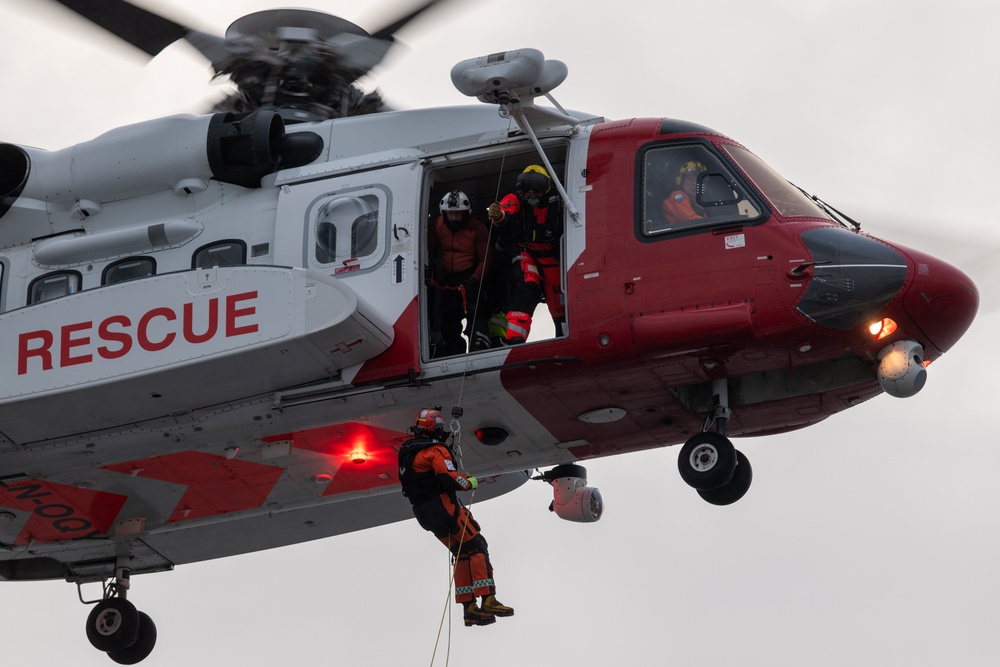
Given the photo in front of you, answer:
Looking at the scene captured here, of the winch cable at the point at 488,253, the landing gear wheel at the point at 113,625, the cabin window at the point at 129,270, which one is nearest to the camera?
the winch cable at the point at 488,253

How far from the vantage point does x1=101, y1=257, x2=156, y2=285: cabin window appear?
15.9 meters

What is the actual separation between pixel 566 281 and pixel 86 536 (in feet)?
20.3

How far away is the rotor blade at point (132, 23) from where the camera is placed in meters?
16.5

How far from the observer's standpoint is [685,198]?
47.8ft

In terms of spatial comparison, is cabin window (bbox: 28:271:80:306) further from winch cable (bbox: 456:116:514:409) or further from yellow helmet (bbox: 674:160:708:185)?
yellow helmet (bbox: 674:160:708:185)

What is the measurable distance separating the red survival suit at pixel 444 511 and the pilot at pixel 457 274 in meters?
1.19

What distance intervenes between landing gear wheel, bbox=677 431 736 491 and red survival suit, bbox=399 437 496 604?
5.88 ft

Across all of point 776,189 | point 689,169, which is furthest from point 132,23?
point 776,189

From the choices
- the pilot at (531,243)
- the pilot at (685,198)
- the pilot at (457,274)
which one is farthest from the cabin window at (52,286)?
the pilot at (685,198)

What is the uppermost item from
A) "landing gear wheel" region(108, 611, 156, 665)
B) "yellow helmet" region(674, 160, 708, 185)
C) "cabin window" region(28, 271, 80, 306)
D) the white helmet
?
"cabin window" region(28, 271, 80, 306)

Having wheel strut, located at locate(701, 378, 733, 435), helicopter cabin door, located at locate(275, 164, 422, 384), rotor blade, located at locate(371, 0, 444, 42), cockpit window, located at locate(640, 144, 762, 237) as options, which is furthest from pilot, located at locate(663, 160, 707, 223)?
rotor blade, located at locate(371, 0, 444, 42)

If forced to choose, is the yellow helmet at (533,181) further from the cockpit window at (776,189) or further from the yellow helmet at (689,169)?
the cockpit window at (776,189)

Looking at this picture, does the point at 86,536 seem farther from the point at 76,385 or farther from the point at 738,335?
the point at 738,335

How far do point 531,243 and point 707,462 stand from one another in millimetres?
2401
